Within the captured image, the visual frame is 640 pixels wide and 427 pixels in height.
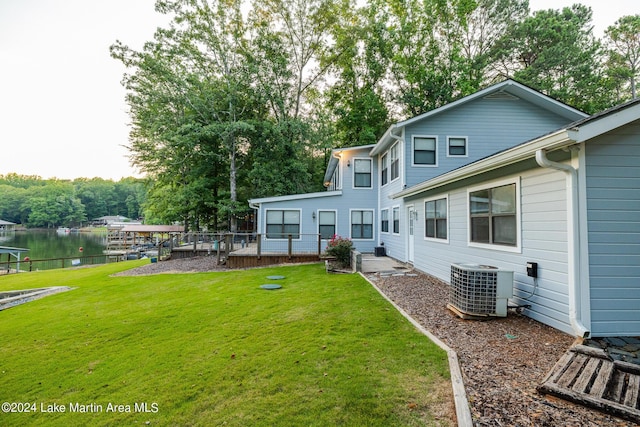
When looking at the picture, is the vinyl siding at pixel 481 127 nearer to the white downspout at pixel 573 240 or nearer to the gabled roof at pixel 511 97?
the gabled roof at pixel 511 97

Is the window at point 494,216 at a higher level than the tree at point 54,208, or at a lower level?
lower

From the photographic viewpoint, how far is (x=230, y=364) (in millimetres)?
3434

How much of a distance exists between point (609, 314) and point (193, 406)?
4.92m

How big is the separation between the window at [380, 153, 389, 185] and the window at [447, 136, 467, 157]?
9.24 feet

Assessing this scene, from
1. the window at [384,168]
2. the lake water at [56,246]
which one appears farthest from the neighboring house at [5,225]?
the window at [384,168]

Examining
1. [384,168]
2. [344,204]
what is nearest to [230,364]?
[344,204]

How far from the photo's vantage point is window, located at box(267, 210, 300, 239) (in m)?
13.6

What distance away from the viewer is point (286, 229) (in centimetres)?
1368

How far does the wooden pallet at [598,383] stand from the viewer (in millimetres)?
2166

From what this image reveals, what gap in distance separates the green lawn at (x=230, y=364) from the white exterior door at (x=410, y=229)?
3.73 meters

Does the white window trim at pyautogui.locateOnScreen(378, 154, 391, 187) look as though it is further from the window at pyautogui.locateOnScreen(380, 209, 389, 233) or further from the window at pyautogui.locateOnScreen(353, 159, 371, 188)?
the window at pyautogui.locateOnScreen(380, 209, 389, 233)

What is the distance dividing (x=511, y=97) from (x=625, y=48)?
17.6 metres

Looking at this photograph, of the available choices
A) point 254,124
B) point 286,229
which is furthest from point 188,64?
point 286,229

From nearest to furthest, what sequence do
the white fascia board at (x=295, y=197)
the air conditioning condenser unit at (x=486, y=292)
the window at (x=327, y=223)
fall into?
1. the air conditioning condenser unit at (x=486, y=292)
2. the white fascia board at (x=295, y=197)
3. the window at (x=327, y=223)
